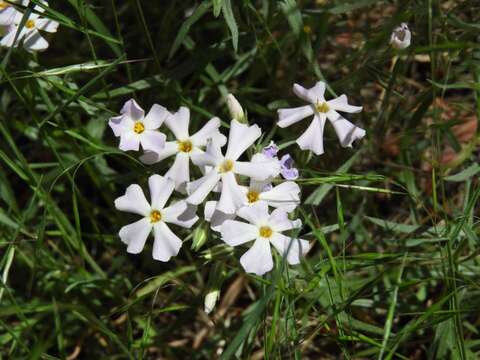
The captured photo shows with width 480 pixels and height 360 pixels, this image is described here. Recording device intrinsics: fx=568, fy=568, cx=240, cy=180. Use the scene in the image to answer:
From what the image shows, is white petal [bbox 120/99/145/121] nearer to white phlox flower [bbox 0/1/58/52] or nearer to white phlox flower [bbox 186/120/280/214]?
white phlox flower [bbox 186/120/280/214]

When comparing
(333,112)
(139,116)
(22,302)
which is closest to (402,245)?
(333,112)

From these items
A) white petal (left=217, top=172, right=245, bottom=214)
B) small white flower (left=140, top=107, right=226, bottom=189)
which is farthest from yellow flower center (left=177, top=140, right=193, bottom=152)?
white petal (left=217, top=172, right=245, bottom=214)

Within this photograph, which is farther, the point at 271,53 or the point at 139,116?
the point at 271,53

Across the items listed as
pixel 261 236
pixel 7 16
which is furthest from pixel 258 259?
pixel 7 16

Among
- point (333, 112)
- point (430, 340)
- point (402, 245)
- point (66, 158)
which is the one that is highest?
point (333, 112)

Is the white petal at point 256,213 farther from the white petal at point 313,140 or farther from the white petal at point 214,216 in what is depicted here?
the white petal at point 313,140

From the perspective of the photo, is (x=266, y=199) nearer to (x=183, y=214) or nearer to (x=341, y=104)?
(x=183, y=214)

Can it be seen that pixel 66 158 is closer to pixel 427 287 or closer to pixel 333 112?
pixel 333 112
